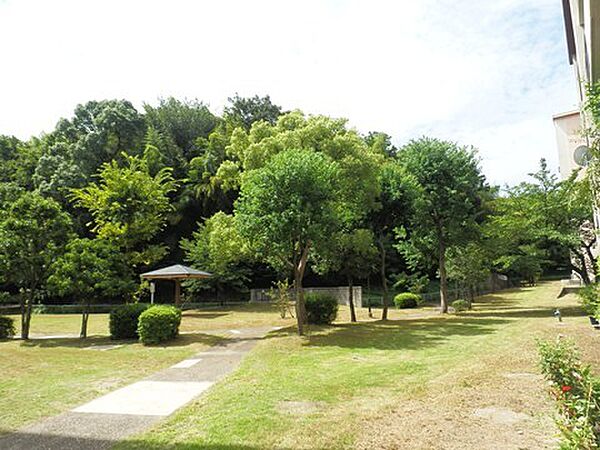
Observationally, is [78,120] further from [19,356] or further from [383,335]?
[383,335]

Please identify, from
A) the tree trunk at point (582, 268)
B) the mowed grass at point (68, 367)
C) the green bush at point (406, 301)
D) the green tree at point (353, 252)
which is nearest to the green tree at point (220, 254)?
the green tree at point (353, 252)

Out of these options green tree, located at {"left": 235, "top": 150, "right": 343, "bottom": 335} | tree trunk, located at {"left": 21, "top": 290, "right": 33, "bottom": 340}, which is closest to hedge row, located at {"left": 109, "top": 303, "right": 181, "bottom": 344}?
tree trunk, located at {"left": 21, "top": 290, "right": 33, "bottom": 340}

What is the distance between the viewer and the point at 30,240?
41.9 ft

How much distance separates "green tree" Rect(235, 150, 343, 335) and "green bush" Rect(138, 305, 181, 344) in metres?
3.54

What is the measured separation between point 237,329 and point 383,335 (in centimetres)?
608

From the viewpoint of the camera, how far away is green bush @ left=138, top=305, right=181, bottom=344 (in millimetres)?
11523

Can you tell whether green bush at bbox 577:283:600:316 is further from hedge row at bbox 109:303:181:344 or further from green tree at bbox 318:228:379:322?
hedge row at bbox 109:303:181:344

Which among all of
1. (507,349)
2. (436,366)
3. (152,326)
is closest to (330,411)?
(436,366)

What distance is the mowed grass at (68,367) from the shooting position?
567 cm

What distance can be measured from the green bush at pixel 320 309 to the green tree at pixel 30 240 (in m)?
8.96

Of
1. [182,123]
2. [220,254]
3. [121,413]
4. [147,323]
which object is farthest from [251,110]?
[121,413]

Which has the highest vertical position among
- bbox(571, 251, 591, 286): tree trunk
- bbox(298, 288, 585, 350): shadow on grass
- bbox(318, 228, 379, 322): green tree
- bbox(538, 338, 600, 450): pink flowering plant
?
bbox(318, 228, 379, 322): green tree

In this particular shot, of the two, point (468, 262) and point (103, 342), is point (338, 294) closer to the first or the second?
point (468, 262)

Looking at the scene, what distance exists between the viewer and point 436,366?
736 centimetres
